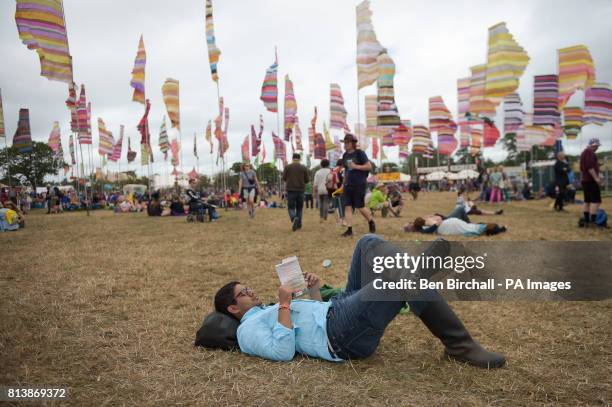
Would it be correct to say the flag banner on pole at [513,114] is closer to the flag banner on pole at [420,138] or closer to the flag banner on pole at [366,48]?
the flag banner on pole at [420,138]

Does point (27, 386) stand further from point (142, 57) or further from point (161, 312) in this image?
point (142, 57)

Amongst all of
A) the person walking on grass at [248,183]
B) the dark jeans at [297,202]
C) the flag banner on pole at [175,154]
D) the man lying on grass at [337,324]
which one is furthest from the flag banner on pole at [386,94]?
the flag banner on pole at [175,154]

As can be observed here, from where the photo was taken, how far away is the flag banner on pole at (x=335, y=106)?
19.1 meters

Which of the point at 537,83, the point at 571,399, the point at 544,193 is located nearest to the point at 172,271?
the point at 571,399

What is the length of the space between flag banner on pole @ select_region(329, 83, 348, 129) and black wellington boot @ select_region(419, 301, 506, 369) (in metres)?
17.7

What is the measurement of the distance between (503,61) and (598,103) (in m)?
5.33

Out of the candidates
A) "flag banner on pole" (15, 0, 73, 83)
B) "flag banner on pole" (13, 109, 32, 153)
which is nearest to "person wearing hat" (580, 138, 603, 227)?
"flag banner on pole" (15, 0, 73, 83)

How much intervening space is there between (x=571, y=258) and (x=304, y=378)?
3.39 m

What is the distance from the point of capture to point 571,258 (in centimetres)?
399

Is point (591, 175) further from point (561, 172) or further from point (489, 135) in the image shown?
point (489, 135)

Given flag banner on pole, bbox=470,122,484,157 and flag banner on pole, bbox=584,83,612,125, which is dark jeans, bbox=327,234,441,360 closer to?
flag banner on pole, bbox=584,83,612,125

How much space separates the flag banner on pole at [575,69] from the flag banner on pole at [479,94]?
2.66 m

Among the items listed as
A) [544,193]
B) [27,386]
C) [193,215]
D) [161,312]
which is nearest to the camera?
[27,386]

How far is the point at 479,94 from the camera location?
16453 millimetres
